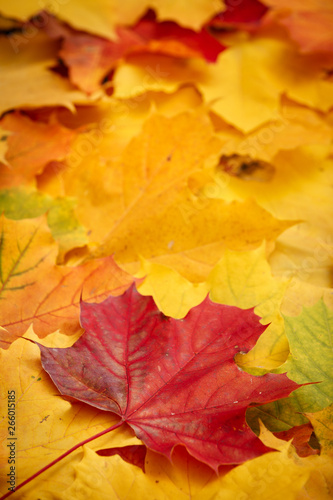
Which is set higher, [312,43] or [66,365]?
[312,43]

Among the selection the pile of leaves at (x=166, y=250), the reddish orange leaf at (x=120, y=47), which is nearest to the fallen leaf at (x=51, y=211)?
the pile of leaves at (x=166, y=250)

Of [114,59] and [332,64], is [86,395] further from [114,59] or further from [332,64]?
[332,64]

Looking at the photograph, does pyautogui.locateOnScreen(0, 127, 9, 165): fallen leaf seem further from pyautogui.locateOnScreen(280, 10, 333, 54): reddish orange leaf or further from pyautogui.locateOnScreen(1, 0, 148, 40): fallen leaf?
pyautogui.locateOnScreen(280, 10, 333, 54): reddish orange leaf

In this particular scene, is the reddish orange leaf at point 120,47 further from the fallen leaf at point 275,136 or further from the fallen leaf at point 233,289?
the fallen leaf at point 233,289

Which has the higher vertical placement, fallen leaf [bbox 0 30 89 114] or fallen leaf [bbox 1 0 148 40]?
fallen leaf [bbox 1 0 148 40]

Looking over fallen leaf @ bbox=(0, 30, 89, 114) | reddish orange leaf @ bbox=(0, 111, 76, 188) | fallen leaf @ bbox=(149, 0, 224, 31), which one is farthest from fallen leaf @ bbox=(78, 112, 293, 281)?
fallen leaf @ bbox=(149, 0, 224, 31)

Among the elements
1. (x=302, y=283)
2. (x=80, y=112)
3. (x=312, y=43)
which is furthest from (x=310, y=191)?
(x=80, y=112)
